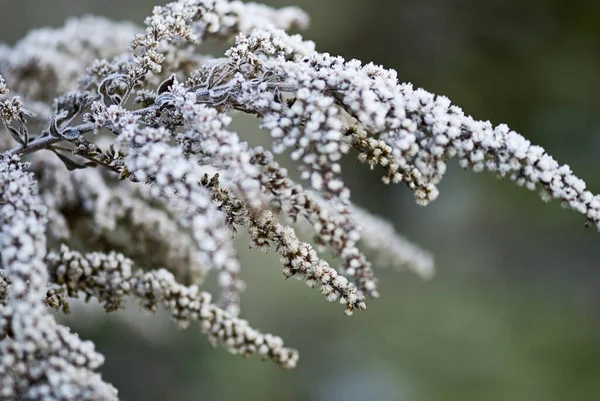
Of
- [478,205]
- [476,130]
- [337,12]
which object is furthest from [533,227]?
[476,130]

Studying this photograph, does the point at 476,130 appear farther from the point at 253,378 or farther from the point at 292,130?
the point at 253,378

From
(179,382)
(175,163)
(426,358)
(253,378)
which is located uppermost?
(426,358)

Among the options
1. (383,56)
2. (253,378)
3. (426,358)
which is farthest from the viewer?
(383,56)

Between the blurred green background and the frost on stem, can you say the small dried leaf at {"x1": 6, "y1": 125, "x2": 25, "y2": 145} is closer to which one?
the frost on stem

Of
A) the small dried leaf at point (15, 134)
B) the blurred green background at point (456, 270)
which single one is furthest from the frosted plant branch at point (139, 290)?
the blurred green background at point (456, 270)

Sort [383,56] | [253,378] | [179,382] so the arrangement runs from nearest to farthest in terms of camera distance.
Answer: [179,382], [253,378], [383,56]

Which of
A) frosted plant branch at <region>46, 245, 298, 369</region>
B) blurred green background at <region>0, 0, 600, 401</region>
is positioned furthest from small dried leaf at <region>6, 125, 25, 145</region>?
blurred green background at <region>0, 0, 600, 401</region>

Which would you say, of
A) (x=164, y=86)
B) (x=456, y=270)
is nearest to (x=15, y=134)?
(x=164, y=86)

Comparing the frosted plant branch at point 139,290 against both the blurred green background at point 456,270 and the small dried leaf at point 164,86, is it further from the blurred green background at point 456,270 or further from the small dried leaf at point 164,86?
the blurred green background at point 456,270
